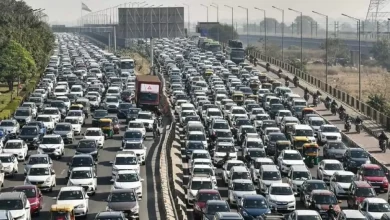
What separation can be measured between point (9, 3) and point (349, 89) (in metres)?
68.2

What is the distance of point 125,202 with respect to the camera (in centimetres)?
3725

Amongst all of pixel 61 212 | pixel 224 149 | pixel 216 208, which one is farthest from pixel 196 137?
pixel 61 212

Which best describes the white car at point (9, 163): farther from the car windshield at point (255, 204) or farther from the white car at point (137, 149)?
the car windshield at point (255, 204)

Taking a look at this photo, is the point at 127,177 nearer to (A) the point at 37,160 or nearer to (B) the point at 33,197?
(B) the point at 33,197

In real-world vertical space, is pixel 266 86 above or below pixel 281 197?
above

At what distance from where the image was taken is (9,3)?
169 m

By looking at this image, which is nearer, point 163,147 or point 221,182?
point 221,182

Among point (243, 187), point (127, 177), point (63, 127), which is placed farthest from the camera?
point (63, 127)

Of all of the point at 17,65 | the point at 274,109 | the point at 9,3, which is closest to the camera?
the point at 274,109

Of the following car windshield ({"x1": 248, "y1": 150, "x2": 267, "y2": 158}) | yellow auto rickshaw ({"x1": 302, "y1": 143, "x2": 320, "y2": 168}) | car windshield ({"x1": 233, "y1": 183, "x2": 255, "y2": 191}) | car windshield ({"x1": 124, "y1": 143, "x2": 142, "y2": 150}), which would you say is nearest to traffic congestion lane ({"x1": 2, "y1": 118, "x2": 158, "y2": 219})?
car windshield ({"x1": 124, "y1": 143, "x2": 142, "y2": 150})

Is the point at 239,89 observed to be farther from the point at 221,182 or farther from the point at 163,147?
the point at 221,182

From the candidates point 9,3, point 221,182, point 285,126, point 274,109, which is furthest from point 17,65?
point 9,3

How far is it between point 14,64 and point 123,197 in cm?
5796

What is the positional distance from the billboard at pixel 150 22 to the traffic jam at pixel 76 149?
51.3 metres
